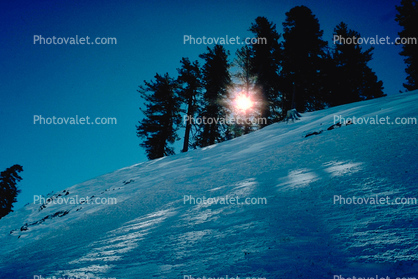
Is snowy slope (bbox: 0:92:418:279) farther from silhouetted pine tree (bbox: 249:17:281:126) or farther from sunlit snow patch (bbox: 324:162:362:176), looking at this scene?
silhouetted pine tree (bbox: 249:17:281:126)

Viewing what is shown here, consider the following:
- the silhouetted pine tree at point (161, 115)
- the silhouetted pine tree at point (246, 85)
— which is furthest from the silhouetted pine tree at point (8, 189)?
the silhouetted pine tree at point (246, 85)

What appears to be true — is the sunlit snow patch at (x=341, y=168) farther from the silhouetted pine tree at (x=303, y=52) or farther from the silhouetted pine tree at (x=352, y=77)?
the silhouetted pine tree at (x=352, y=77)

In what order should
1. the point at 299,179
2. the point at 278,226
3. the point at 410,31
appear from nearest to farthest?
the point at 278,226 < the point at 299,179 < the point at 410,31

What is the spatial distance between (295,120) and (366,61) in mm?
16978

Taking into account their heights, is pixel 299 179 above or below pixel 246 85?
below

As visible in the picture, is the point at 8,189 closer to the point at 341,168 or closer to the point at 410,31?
the point at 341,168

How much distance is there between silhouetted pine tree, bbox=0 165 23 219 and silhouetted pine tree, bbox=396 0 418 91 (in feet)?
137

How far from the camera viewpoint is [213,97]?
→ 20.4 meters

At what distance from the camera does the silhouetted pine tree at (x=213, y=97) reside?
20.6 m

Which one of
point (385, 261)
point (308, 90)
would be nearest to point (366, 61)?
point (308, 90)

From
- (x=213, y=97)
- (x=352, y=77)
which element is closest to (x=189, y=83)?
(x=213, y=97)

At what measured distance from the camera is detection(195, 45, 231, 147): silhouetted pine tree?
67.4 feet

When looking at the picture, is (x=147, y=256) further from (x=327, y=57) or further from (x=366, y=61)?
(x=366, y=61)

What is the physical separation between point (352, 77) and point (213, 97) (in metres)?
14.7
